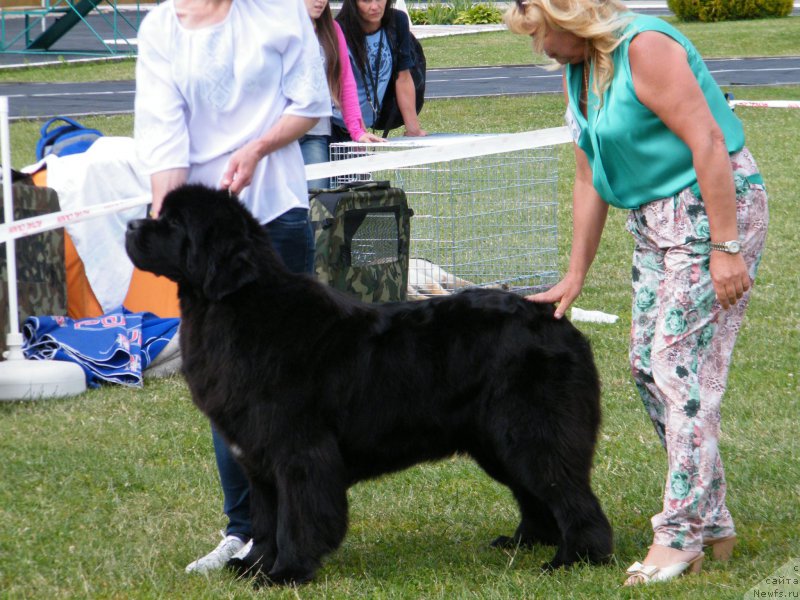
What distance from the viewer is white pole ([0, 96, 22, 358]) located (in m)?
6.26

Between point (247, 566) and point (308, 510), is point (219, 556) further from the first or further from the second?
point (308, 510)

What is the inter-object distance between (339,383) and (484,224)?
15.5ft

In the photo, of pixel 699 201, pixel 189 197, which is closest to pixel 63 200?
pixel 189 197

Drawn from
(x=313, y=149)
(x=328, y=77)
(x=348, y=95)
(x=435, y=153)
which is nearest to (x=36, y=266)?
(x=313, y=149)

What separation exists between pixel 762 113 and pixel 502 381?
1584 cm

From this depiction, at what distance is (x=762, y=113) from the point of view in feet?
59.5

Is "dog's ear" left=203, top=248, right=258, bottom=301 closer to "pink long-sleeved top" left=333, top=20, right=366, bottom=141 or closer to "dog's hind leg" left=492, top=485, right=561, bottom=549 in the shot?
"dog's hind leg" left=492, top=485, right=561, bottom=549

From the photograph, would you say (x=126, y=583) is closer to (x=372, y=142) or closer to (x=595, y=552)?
(x=595, y=552)

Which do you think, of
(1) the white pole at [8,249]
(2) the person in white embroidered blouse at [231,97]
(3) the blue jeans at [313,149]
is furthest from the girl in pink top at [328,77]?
(2) the person in white embroidered blouse at [231,97]

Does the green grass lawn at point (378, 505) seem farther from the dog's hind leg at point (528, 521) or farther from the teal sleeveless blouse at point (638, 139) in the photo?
the teal sleeveless blouse at point (638, 139)

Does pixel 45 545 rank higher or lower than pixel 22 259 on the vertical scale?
lower

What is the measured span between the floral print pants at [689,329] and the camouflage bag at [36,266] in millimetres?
4241

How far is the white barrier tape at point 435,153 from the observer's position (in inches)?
271

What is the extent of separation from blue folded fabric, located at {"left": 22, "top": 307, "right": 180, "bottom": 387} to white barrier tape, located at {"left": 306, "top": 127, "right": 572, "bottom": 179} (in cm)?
141
